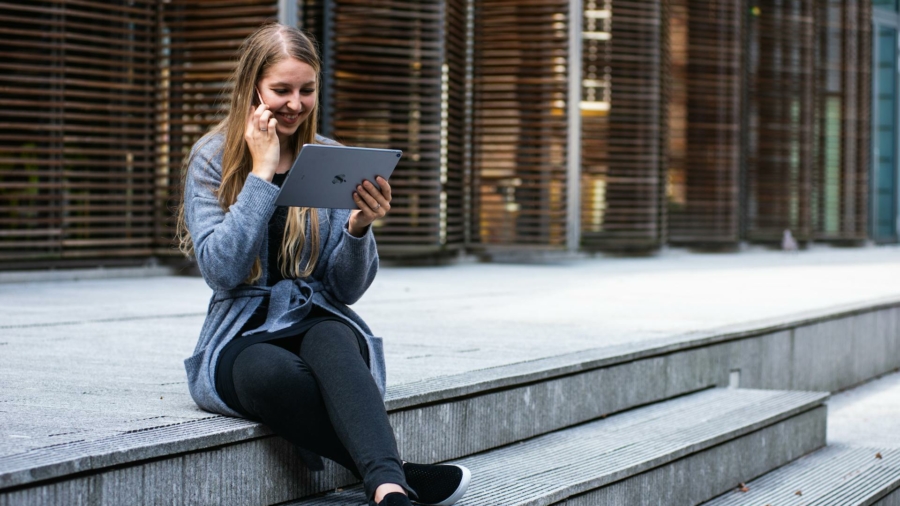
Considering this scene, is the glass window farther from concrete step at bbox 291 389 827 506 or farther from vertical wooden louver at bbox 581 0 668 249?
concrete step at bbox 291 389 827 506

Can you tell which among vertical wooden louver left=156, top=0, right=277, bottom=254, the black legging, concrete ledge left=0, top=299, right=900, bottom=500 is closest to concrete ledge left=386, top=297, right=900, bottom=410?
concrete ledge left=0, top=299, right=900, bottom=500

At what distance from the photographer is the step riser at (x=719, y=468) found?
12.9ft

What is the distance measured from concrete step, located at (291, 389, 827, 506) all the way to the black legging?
0.31 m

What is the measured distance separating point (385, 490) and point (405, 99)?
9.89 m

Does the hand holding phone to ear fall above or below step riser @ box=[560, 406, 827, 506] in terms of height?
above

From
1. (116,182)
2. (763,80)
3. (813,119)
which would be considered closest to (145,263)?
(116,182)

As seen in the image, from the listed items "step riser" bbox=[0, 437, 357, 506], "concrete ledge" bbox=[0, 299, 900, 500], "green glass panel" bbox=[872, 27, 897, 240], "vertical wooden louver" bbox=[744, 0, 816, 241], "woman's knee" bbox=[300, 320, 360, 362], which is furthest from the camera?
"green glass panel" bbox=[872, 27, 897, 240]

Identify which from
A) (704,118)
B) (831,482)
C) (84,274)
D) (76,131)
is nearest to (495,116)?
(704,118)

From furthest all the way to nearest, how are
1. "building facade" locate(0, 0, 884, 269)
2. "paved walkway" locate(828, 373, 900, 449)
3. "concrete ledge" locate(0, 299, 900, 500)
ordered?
"building facade" locate(0, 0, 884, 269)
"paved walkway" locate(828, 373, 900, 449)
"concrete ledge" locate(0, 299, 900, 500)

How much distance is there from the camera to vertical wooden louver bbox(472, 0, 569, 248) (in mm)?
14469

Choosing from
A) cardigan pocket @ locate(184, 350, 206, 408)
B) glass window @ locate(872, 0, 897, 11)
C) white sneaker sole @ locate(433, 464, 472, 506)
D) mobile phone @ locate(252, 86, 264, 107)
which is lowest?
white sneaker sole @ locate(433, 464, 472, 506)

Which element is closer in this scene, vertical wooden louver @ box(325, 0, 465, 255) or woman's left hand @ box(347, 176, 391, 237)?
woman's left hand @ box(347, 176, 391, 237)

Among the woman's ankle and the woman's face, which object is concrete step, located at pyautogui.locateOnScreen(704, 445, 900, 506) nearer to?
the woman's ankle

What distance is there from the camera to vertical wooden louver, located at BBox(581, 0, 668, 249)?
50.9 ft
